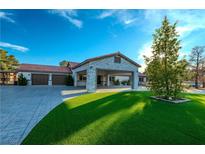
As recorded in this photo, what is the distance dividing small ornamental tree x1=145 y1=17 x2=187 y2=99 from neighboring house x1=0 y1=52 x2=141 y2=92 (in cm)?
624

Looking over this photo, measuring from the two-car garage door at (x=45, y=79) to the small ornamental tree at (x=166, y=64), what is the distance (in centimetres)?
1681

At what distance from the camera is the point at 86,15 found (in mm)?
7793

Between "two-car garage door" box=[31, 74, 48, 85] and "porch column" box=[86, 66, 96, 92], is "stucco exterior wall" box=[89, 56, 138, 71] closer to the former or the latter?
"porch column" box=[86, 66, 96, 92]

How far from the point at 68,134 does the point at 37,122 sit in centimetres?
171

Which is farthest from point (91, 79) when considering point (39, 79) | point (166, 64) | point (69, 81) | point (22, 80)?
point (22, 80)

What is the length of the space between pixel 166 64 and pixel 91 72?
750 cm

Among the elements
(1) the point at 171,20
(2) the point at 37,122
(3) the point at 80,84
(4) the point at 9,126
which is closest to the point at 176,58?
(1) the point at 171,20

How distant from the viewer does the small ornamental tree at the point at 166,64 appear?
8.77m

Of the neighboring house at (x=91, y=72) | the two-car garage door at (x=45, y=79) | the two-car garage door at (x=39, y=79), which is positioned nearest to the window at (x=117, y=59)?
the neighboring house at (x=91, y=72)

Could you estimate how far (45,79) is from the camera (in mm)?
21500

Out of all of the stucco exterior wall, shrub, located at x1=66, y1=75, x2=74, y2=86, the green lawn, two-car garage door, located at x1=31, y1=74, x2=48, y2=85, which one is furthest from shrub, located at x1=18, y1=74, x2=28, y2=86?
the green lawn

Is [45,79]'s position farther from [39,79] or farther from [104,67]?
[104,67]

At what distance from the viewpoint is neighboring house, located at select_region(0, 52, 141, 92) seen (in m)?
14.2

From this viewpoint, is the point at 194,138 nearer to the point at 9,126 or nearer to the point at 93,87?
the point at 9,126
